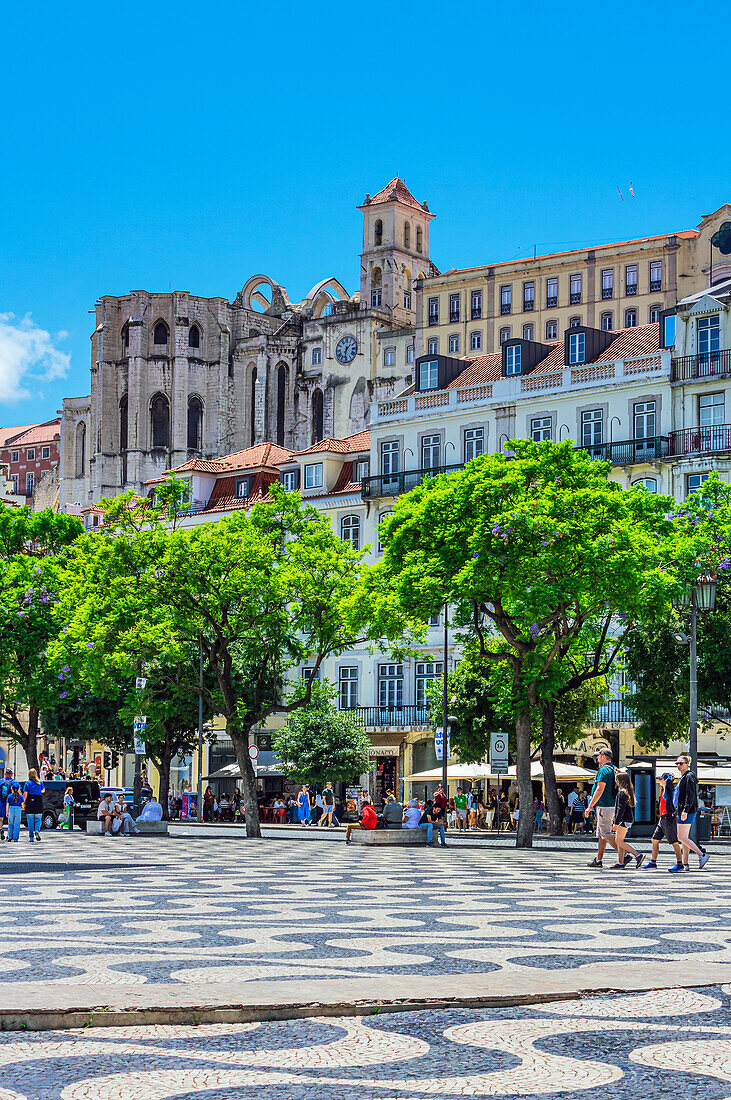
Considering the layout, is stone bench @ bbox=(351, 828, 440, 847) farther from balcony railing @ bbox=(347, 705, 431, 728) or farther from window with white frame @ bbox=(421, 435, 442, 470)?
window with white frame @ bbox=(421, 435, 442, 470)

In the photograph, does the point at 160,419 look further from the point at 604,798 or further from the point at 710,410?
the point at 604,798

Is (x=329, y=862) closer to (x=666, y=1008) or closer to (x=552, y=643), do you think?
(x=552, y=643)

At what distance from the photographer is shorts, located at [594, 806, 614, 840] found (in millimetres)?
23250

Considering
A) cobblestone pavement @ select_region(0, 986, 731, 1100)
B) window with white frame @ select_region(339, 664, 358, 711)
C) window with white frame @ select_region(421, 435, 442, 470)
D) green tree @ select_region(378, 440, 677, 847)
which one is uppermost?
window with white frame @ select_region(421, 435, 442, 470)

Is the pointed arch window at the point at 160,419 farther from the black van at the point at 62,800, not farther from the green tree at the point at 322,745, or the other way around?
the black van at the point at 62,800

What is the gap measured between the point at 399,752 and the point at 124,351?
70914mm

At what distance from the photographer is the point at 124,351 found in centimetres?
12319

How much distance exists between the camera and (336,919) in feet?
42.2

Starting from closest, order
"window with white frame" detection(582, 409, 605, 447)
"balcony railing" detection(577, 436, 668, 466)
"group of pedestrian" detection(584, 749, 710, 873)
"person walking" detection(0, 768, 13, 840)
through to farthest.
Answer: "group of pedestrian" detection(584, 749, 710, 873) → "person walking" detection(0, 768, 13, 840) → "balcony railing" detection(577, 436, 668, 466) → "window with white frame" detection(582, 409, 605, 447)

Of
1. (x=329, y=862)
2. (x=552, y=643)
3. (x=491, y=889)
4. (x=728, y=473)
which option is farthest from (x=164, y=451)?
(x=491, y=889)

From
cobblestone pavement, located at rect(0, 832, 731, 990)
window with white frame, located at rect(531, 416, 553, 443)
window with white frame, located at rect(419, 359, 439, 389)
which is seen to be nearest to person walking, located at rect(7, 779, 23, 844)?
cobblestone pavement, located at rect(0, 832, 731, 990)

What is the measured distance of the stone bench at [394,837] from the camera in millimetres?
33406

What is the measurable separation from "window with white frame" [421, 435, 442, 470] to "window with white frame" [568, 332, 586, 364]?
6206 mm

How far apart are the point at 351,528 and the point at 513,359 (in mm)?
9744
